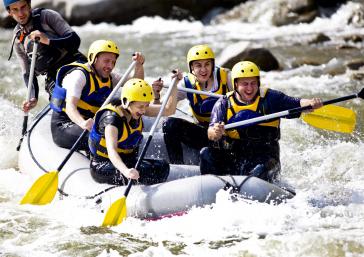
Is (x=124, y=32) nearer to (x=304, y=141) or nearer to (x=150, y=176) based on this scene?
(x=304, y=141)

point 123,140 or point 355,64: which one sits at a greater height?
point 355,64

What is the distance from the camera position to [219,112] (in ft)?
21.8

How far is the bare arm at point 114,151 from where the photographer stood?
598 cm

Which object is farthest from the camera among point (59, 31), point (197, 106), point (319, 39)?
point (319, 39)

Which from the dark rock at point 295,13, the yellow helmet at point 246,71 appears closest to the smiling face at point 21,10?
the yellow helmet at point 246,71

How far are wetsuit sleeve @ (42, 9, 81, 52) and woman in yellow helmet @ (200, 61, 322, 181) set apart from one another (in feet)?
6.85

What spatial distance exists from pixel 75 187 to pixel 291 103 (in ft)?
6.97

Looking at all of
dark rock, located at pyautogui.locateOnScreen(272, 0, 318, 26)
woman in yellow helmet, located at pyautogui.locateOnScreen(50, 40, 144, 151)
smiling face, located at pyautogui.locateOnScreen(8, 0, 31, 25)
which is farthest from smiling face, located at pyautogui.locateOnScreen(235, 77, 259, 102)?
dark rock, located at pyautogui.locateOnScreen(272, 0, 318, 26)

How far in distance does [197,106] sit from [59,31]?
1843 mm

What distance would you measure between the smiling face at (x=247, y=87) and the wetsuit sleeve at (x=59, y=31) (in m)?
2.24

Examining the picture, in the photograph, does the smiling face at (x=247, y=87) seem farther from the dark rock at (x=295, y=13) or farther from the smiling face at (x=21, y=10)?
the dark rock at (x=295, y=13)

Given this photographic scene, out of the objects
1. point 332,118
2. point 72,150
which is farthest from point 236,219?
point 72,150

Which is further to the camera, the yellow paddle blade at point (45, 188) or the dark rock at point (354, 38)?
the dark rock at point (354, 38)

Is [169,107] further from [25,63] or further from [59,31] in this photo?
[25,63]
